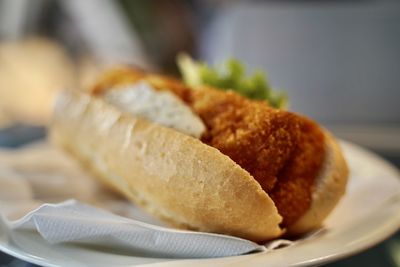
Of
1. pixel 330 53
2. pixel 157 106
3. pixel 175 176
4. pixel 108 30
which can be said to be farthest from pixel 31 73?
pixel 175 176

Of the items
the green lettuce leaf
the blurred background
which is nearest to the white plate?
the green lettuce leaf

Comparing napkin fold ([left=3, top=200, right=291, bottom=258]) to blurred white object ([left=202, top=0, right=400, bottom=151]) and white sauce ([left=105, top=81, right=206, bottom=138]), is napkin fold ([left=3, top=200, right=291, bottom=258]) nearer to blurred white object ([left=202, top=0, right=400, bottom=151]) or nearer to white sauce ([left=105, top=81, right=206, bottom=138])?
white sauce ([left=105, top=81, right=206, bottom=138])

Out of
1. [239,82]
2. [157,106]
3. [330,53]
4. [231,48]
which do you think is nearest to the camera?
[157,106]

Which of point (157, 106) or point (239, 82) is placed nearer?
point (157, 106)

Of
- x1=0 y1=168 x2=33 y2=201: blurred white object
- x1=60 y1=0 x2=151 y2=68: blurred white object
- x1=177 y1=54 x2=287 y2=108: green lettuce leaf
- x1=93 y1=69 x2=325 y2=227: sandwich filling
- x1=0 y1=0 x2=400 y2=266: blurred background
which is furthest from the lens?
x1=60 y1=0 x2=151 y2=68: blurred white object

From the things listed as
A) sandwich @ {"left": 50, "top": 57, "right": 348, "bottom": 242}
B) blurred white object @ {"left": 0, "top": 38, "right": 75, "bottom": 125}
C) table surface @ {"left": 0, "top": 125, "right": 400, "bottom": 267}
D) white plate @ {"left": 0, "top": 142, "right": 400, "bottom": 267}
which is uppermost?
sandwich @ {"left": 50, "top": 57, "right": 348, "bottom": 242}

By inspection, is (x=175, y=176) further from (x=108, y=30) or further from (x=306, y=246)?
(x=108, y=30)
